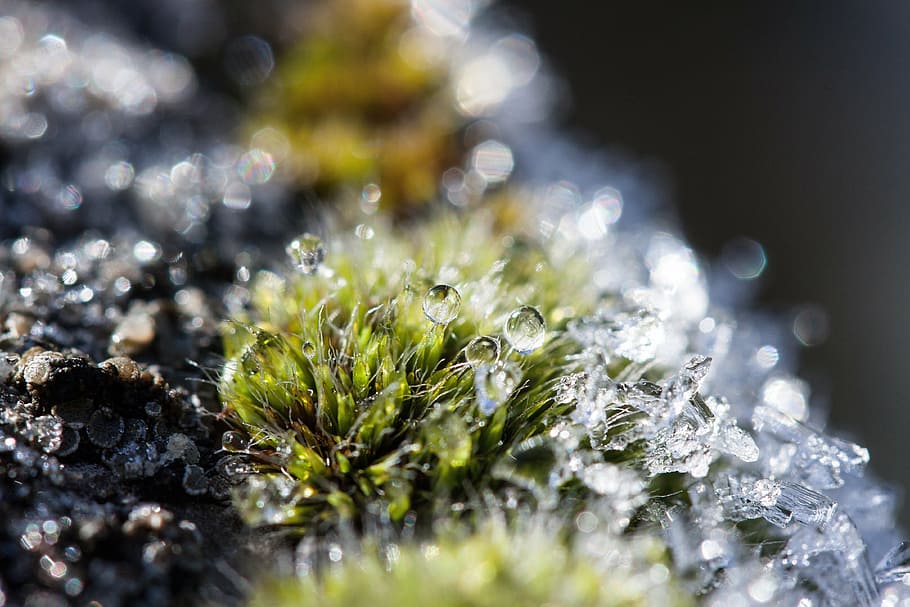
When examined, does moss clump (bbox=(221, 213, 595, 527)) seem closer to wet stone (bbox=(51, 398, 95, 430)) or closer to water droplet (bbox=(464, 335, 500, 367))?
water droplet (bbox=(464, 335, 500, 367))

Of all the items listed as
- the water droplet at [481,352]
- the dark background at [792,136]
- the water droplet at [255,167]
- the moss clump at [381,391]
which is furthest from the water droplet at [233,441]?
the dark background at [792,136]

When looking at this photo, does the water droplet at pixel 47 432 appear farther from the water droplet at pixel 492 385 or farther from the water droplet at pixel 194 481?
the water droplet at pixel 492 385

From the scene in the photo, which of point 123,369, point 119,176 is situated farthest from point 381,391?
point 119,176

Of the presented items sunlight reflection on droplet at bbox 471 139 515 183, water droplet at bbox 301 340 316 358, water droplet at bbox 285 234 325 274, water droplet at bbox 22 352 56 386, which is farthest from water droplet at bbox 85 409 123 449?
sunlight reflection on droplet at bbox 471 139 515 183

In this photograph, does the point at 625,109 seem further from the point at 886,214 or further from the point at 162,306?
the point at 162,306

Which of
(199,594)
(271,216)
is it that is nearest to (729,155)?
(271,216)
